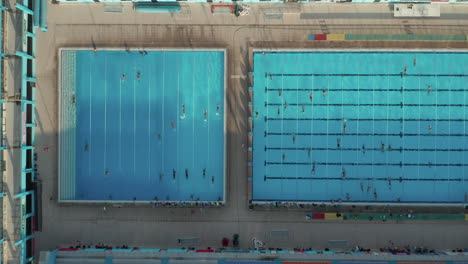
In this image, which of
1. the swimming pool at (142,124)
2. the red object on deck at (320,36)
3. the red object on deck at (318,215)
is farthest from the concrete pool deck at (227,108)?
the swimming pool at (142,124)

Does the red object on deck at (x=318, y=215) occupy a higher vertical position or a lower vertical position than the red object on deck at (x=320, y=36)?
lower

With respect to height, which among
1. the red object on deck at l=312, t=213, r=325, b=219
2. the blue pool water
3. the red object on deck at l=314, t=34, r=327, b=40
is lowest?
the red object on deck at l=312, t=213, r=325, b=219

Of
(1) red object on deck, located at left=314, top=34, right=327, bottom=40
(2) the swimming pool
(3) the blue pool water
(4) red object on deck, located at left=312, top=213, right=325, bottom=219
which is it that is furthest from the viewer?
(4) red object on deck, located at left=312, top=213, right=325, bottom=219

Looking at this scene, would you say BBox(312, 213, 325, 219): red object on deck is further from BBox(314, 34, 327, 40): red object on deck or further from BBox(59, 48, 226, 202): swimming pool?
BBox(314, 34, 327, 40): red object on deck

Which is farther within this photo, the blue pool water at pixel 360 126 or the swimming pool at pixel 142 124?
the swimming pool at pixel 142 124

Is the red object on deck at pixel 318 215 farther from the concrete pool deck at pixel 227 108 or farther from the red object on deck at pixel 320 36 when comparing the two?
the red object on deck at pixel 320 36

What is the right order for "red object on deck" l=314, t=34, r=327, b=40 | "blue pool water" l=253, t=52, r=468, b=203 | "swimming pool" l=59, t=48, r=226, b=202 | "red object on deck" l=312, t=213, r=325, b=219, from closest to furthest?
1. "blue pool water" l=253, t=52, r=468, b=203
2. "red object on deck" l=314, t=34, r=327, b=40
3. "swimming pool" l=59, t=48, r=226, b=202
4. "red object on deck" l=312, t=213, r=325, b=219

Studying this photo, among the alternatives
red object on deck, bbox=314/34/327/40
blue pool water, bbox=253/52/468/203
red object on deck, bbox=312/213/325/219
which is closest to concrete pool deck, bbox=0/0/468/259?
red object on deck, bbox=314/34/327/40

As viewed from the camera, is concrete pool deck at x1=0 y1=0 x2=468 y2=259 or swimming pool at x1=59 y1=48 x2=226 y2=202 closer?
concrete pool deck at x1=0 y1=0 x2=468 y2=259
